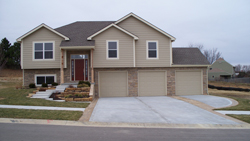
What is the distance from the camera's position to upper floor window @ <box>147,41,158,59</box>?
1877cm

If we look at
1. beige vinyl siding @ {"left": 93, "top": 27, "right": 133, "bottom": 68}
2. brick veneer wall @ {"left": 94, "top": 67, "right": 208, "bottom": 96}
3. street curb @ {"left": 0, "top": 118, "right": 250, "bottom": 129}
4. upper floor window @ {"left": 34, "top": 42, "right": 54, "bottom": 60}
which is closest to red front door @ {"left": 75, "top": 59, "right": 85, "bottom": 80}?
brick veneer wall @ {"left": 94, "top": 67, "right": 208, "bottom": 96}

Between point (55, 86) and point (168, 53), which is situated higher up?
point (168, 53)

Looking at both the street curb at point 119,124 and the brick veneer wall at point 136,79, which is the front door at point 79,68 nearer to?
the brick veneer wall at point 136,79

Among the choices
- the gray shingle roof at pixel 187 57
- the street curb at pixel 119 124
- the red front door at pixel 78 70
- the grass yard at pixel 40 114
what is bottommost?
the street curb at pixel 119 124

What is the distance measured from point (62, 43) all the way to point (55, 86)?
3697mm

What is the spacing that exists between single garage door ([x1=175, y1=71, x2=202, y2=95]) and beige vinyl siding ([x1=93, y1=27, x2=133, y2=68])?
4.89 m

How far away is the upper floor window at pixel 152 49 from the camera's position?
61.6 feet

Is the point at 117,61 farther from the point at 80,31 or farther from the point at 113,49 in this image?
the point at 80,31

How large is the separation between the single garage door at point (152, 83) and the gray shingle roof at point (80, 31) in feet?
18.3

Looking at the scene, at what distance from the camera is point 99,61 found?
17.9 meters

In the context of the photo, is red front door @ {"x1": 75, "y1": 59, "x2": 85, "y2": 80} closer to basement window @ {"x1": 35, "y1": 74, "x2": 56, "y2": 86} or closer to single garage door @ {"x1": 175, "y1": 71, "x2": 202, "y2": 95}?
basement window @ {"x1": 35, "y1": 74, "x2": 56, "y2": 86}

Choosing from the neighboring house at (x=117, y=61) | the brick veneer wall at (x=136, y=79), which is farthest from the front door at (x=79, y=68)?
the brick veneer wall at (x=136, y=79)

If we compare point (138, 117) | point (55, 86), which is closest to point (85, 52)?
point (55, 86)

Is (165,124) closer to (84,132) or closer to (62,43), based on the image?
(84,132)
